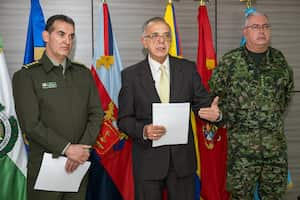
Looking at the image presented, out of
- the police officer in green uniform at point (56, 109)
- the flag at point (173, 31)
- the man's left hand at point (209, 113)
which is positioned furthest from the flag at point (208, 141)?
the police officer in green uniform at point (56, 109)

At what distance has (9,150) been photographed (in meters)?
2.66

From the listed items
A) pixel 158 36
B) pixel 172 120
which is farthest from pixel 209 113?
pixel 158 36

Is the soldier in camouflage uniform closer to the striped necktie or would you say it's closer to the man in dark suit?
the man in dark suit

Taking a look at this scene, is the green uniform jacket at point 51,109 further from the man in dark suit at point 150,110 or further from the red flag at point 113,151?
the red flag at point 113,151

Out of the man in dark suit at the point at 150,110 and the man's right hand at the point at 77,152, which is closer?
the man's right hand at the point at 77,152

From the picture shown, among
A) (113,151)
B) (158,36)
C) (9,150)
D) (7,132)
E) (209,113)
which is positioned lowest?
(113,151)

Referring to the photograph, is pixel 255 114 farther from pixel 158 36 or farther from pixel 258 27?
pixel 158 36

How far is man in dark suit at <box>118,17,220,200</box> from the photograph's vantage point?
2.37 meters

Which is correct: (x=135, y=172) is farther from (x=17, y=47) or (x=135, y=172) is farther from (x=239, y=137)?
(x=17, y=47)

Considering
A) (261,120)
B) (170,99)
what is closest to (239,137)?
(261,120)

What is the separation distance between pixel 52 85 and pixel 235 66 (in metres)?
1.25

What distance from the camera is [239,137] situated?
2699 millimetres

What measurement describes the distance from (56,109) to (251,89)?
1296 mm

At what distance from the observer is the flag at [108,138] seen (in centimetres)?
313
